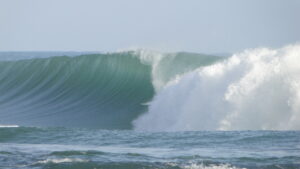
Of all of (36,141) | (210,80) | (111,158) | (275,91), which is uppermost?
(210,80)

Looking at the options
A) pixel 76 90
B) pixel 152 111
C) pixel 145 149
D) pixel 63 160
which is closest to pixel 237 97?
pixel 152 111

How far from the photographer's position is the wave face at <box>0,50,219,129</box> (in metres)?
22.0

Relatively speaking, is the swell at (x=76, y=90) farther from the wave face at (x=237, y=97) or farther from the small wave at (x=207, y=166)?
the small wave at (x=207, y=166)

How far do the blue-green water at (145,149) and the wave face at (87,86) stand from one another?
4.71m

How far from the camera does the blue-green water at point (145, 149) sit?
11.5 m

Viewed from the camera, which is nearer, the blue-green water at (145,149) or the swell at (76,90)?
the blue-green water at (145,149)

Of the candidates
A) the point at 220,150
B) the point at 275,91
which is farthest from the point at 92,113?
the point at 220,150

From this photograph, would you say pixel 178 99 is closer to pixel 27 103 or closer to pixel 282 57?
pixel 282 57

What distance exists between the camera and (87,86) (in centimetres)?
2617

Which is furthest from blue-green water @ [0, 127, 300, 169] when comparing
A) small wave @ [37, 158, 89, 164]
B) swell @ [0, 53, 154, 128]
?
swell @ [0, 53, 154, 128]

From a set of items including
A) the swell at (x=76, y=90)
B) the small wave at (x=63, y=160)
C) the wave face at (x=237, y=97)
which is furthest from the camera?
the swell at (x=76, y=90)

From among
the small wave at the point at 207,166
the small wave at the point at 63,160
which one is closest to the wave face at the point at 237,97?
the small wave at the point at 207,166

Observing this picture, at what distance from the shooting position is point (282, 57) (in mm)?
19531

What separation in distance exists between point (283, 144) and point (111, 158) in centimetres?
377
